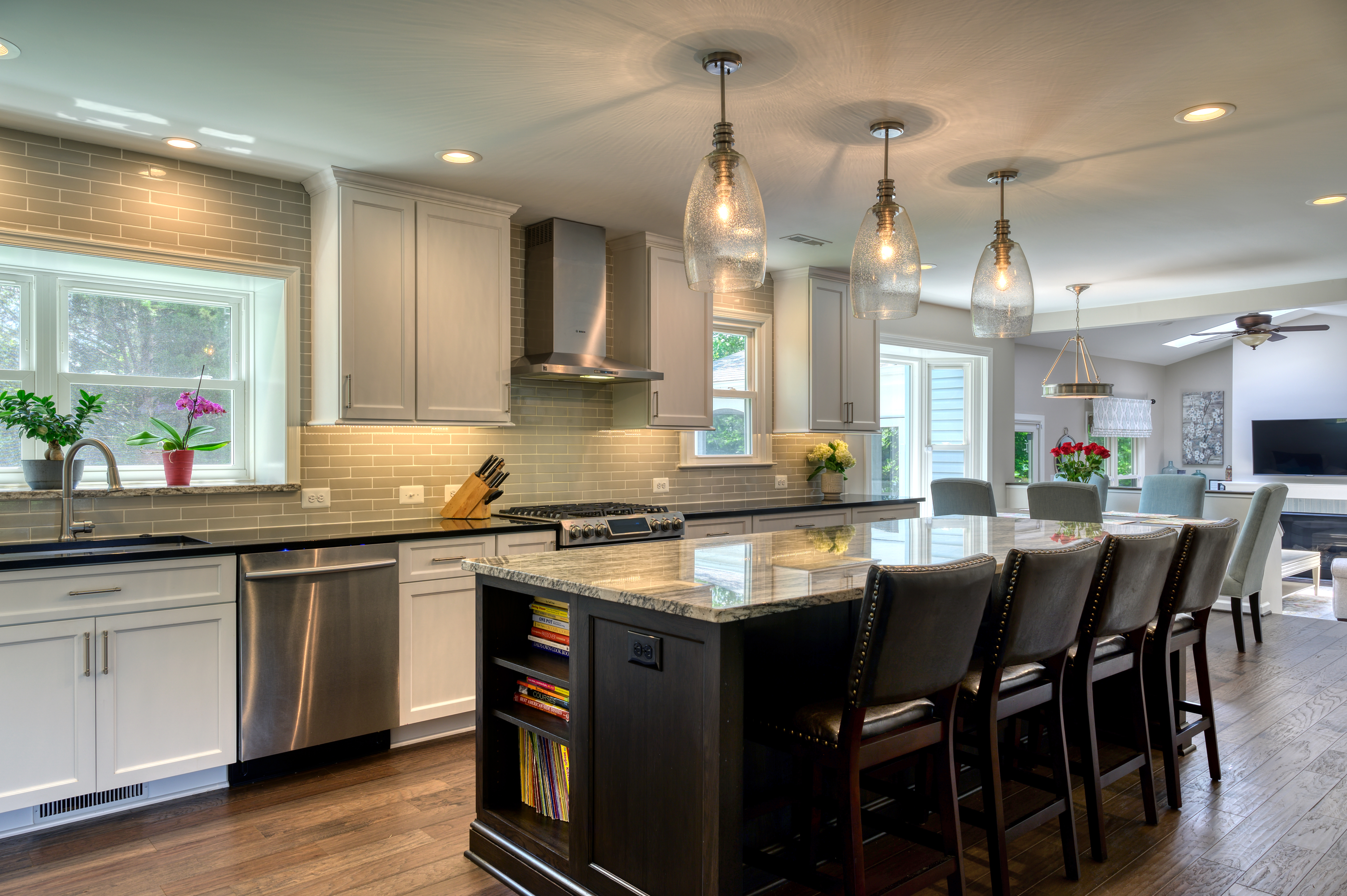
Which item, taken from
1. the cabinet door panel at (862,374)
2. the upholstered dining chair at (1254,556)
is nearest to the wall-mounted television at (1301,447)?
the upholstered dining chair at (1254,556)

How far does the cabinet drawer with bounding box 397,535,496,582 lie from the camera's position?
3.65m

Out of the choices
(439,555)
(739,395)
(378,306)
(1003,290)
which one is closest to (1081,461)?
(739,395)

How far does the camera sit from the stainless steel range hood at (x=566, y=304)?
4508 millimetres

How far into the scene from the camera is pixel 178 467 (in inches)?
144

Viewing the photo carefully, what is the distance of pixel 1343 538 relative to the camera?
29.6 feet

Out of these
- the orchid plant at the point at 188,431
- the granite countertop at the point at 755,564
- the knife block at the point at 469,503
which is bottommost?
the granite countertop at the point at 755,564

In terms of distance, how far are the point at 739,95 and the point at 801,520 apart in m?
3.04

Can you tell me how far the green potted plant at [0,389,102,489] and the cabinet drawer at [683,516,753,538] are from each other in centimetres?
281

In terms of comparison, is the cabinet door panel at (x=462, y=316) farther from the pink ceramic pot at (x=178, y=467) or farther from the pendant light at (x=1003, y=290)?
the pendant light at (x=1003, y=290)

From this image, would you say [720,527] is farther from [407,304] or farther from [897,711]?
[897,711]

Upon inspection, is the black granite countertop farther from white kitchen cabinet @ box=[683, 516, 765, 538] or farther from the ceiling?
the ceiling

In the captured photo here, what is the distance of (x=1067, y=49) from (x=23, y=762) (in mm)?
4013

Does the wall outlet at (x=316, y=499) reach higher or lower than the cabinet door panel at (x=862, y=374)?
lower

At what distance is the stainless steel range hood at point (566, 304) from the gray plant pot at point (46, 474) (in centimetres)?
195
